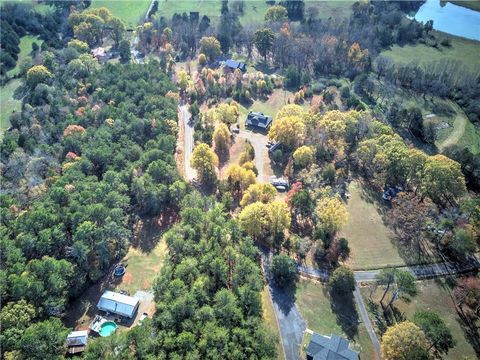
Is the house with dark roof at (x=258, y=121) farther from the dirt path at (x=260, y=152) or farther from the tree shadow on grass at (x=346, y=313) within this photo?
the tree shadow on grass at (x=346, y=313)

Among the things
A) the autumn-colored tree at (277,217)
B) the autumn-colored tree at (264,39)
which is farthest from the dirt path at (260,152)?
the autumn-colored tree at (264,39)

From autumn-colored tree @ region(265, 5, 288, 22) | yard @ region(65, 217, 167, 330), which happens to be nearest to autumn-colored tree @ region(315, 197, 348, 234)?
yard @ region(65, 217, 167, 330)

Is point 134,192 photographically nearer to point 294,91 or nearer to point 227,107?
point 227,107

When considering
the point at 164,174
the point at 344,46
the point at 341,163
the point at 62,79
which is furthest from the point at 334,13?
the point at 164,174

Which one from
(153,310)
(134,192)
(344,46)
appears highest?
(344,46)

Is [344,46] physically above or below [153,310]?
above

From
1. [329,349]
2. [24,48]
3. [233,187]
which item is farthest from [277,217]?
[24,48]

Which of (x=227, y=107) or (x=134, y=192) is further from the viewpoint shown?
(x=227, y=107)
